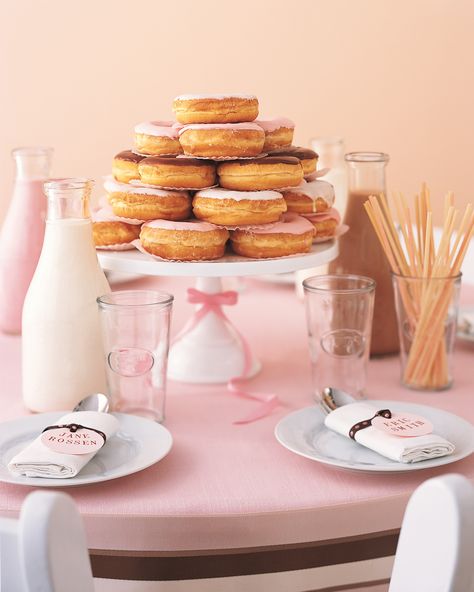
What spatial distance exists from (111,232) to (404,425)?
494mm

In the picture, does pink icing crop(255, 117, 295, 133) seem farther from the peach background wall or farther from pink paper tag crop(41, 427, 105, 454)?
the peach background wall

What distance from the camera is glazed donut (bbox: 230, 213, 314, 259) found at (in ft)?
3.92

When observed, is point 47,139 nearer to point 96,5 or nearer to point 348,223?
point 96,5

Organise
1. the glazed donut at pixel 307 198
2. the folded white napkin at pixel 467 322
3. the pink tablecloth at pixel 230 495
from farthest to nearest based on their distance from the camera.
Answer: the folded white napkin at pixel 467 322 → the glazed donut at pixel 307 198 → the pink tablecloth at pixel 230 495

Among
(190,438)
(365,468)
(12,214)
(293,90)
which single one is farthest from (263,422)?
(293,90)

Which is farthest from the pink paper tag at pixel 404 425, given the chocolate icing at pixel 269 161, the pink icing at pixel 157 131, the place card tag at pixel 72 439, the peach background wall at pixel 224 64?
the peach background wall at pixel 224 64

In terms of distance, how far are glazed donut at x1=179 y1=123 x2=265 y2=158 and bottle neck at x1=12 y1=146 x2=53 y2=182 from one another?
1.04ft

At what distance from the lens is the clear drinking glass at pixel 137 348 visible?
105cm

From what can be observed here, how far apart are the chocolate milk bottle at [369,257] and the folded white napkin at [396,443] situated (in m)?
0.37

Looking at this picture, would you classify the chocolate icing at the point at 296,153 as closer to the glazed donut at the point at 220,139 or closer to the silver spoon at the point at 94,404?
the glazed donut at the point at 220,139

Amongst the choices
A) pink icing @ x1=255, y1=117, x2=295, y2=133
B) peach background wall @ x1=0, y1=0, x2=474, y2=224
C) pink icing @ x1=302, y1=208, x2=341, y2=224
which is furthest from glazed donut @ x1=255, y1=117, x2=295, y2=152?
peach background wall @ x1=0, y1=0, x2=474, y2=224

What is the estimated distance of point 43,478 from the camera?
0.87 m

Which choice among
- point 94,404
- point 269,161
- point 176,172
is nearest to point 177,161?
point 176,172

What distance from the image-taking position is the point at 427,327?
1.18 metres
